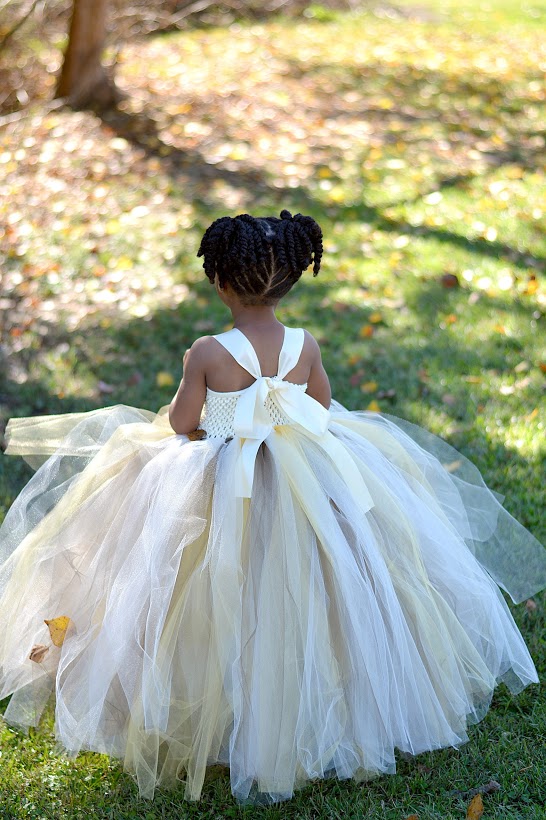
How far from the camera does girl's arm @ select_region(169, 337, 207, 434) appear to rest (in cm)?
300

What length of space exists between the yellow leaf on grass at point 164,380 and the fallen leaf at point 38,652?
2328 mm

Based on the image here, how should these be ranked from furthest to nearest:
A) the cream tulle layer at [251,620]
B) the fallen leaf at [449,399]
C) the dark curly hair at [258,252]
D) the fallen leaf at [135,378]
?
the fallen leaf at [135,378] → the fallen leaf at [449,399] → the dark curly hair at [258,252] → the cream tulle layer at [251,620]

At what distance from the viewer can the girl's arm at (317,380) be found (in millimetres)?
3162

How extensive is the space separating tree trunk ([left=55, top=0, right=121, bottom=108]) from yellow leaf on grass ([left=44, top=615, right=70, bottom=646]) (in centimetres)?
675

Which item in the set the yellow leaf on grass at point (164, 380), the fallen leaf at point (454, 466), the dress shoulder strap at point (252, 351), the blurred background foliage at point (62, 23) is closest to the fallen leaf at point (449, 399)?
the fallen leaf at point (454, 466)

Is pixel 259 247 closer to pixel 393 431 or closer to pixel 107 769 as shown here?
pixel 393 431

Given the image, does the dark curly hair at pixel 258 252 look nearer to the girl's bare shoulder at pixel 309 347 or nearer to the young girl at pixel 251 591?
the young girl at pixel 251 591

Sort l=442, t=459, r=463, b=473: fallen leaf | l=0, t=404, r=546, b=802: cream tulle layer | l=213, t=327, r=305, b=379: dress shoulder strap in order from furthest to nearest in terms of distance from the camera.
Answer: l=442, t=459, r=463, b=473: fallen leaf, l=213, t=327, r=305, b=379: dress shoulder strap, l=0, t=404, r=546, b=802: cream tulle layer

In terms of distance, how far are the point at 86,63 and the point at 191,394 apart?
6675mm

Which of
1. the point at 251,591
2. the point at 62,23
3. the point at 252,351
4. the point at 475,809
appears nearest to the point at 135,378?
the point at 252,351

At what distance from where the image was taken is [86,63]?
873 centimetres

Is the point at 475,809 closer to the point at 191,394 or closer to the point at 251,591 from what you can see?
the point at 251,591

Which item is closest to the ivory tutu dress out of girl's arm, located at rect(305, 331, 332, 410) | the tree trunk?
girl's arm, located at rect(305, 331, 332, 410)

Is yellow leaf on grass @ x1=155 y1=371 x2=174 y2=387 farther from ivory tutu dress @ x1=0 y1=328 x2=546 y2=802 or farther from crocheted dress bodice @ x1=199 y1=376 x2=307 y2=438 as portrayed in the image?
crocheted dress bodice @ x1=199 y1=376 x2=307 y2=438
